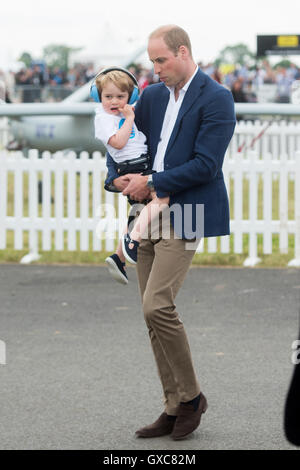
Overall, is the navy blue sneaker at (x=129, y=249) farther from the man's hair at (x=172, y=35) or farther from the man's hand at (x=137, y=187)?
the man's hair at (x=172, y=35)

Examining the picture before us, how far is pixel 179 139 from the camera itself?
15.7 feet

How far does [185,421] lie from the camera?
5.02 m

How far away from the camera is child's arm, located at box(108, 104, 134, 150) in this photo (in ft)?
15.8

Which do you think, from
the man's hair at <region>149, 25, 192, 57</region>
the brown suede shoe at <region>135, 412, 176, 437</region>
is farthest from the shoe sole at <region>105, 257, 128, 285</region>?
the man's hair at <region>149, 25, 192, 57</region>

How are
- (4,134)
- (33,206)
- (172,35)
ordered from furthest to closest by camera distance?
(4,134) → (33,206) → (172,35)

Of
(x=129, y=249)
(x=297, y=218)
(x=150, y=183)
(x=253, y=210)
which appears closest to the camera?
(x=150, y=183)

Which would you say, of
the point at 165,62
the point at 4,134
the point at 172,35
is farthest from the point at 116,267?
the point at 4,134

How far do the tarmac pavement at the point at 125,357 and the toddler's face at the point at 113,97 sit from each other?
1682 mm

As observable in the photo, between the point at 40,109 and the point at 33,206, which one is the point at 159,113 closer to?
the point at 33,206

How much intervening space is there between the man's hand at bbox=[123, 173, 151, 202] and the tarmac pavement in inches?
49.3

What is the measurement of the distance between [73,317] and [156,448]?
3472mm

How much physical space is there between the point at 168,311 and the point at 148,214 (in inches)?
19.1

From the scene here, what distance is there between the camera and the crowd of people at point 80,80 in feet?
93.2

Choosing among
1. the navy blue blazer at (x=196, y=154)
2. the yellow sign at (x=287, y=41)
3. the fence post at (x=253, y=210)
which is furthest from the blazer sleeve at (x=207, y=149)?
the yellow sign at (x=287, y=41)
